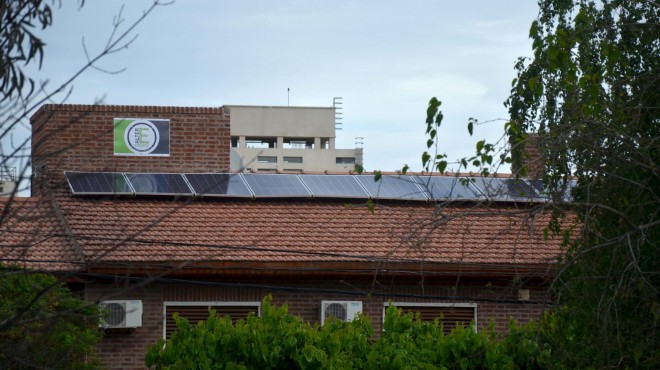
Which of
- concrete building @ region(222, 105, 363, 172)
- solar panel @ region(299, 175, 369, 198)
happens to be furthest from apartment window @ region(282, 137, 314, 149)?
solar panel @ region(299, 175, 369, 198)

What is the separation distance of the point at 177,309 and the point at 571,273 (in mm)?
10441

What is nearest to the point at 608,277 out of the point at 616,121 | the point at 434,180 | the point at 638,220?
the point at 638,220

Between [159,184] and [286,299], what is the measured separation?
11.7ft

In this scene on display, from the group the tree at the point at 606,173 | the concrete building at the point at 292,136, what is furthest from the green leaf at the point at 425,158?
the concrete building at the point at 292,136

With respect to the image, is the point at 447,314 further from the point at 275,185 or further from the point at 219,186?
the point at 219,186

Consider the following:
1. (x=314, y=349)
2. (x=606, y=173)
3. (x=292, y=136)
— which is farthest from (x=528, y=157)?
(x=292, y=136)

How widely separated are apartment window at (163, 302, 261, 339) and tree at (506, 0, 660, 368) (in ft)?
32.0

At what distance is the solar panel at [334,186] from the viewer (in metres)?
21.8

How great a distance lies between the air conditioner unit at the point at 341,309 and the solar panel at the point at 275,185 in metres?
2.76

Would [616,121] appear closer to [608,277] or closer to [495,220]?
[608,277]

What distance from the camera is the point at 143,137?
22688 mm

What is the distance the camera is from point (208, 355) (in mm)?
15117

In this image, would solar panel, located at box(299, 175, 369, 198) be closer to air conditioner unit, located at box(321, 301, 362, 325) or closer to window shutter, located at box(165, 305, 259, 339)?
air conditioner unit, located at box(321, 301, 362, 325)

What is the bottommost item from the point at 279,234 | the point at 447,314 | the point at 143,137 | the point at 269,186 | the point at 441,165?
the point at 447,314
